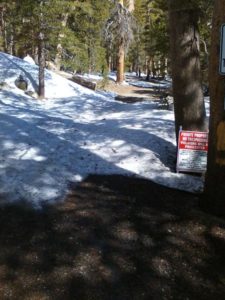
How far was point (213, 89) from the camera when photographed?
5.04m

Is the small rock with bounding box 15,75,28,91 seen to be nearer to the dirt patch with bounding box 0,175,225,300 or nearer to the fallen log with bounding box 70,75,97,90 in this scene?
the fallen log with bounding box 70,75,97,90

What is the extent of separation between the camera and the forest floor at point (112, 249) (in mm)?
3902

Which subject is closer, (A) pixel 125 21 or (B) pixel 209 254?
(B) pixel 209 254

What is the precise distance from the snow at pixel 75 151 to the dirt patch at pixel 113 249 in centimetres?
58

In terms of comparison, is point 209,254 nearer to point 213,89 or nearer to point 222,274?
point 222,274

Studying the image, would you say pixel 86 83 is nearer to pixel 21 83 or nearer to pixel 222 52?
pixel 21 83

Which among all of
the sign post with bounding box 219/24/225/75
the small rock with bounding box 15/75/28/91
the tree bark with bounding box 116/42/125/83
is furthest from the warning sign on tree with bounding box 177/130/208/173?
the tree bark with bounding box 116/42/125/83

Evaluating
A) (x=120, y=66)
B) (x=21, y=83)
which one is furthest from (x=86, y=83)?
(x=120, y=66)

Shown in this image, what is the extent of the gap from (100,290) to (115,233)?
108 centimetres

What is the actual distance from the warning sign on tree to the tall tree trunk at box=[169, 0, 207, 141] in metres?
0.22

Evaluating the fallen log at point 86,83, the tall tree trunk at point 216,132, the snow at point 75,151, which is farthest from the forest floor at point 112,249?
the fallen log at point 86,83

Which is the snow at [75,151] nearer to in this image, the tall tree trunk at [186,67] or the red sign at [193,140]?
the red sign at [193,140]

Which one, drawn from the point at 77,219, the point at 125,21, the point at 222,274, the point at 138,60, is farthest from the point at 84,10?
the point at 138,60

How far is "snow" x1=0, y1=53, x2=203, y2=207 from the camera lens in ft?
20.5
